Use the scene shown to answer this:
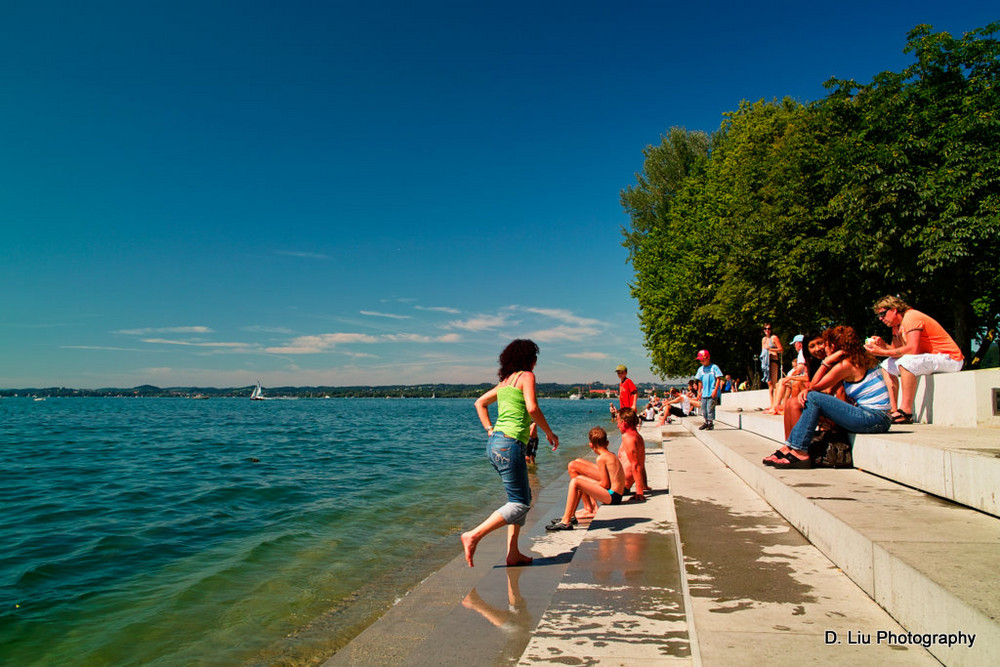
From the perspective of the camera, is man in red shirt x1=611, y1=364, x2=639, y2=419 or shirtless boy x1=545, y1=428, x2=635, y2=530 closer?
shirtless boy x1=545, y1=428, x2=635, y2=530

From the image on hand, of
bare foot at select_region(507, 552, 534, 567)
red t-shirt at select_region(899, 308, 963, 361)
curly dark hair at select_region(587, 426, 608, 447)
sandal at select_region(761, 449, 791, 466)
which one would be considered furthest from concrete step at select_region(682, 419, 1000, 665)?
red t-shirt at select_region(899, 308, 963, 361)

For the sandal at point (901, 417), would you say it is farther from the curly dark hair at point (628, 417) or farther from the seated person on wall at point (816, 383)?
the curly dark hair at point (628, 417)

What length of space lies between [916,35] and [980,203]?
6391 mm

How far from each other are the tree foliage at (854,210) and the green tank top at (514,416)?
48.7ft

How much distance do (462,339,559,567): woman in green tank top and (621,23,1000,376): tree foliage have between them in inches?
577

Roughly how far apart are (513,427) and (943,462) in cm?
308

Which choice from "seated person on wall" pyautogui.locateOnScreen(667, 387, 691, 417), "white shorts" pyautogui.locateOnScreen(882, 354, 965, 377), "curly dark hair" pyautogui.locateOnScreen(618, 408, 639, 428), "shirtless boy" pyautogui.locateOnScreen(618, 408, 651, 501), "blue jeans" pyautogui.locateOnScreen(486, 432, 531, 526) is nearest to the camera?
"blue jeans" pyautogui.locateOnScreen(486, 432, 531, 526)

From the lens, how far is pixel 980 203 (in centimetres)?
1530

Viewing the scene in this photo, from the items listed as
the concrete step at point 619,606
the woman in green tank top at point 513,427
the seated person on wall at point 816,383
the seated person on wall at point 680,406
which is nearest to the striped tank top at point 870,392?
the seated person on wall at point 816,383

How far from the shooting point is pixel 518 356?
18.0ft

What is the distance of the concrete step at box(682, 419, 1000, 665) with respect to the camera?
2.28 meters

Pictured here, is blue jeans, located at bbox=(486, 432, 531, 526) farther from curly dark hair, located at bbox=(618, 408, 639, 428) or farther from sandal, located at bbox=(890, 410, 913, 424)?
sandal, located at bbox=(890, 410, 913, 424)

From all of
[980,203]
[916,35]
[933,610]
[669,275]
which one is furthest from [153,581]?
[669,275]

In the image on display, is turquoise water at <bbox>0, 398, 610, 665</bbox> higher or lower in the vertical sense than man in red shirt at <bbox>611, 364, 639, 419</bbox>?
lower
